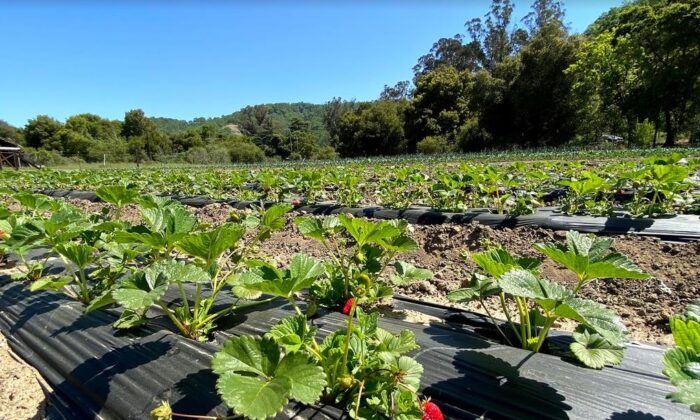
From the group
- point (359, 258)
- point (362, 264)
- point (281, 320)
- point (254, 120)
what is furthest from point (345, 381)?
point (254, 120)

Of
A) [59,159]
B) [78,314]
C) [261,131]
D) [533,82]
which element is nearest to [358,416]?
[78,314]

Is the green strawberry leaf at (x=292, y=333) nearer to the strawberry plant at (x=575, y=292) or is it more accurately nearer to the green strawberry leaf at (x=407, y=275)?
the strawberry plant at (x=575, y=292)

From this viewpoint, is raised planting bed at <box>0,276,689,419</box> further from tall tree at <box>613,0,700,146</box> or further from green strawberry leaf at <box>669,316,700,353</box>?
tall tree at <box>613,0,700,146</box>

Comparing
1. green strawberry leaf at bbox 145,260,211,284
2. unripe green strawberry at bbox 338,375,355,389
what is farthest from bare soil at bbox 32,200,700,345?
green strawberry leaf at bbox 145,260,211,284

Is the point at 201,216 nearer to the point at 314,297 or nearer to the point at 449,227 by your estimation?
the point at 449,227

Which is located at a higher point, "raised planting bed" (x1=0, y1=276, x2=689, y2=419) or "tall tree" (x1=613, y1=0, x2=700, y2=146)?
"tall tree" (x1=613, y1=0, x2=700, y2=146)

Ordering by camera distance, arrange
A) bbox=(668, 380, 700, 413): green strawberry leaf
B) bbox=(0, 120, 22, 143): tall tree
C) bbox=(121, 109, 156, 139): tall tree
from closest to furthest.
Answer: bbox=(668, 380, 700, 413): green strawberry leaf, bbox=(0, 120, 22, 143): tall tree, bbox=(121, 109, 156, 139): tall tree

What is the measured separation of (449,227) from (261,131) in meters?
67.9

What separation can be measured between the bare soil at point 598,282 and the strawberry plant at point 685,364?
3.09ft

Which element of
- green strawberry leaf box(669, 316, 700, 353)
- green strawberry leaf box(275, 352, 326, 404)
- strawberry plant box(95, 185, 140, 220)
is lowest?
green strawberry leaf box(275, 352, 326, 404)

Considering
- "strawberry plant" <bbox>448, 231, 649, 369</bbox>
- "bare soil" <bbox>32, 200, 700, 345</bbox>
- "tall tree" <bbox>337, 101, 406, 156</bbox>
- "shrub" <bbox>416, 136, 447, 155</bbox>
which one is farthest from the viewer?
"tall tree" <bbox>337, 101, 406, 156</bbox>

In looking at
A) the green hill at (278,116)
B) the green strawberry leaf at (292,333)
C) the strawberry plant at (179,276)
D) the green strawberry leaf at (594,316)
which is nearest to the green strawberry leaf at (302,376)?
the green strawberry leaf at (292,333)

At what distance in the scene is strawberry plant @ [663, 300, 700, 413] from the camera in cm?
67

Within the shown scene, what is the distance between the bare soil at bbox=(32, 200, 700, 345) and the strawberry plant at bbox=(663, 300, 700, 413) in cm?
94
